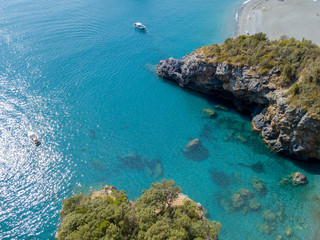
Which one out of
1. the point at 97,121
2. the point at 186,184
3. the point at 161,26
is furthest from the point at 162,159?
the point at 161,26

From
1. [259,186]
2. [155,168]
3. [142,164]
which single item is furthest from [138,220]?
[259,186]

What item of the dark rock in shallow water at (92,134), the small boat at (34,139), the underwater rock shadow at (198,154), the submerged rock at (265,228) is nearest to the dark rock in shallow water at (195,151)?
the underwater rock shadow at (198,154)

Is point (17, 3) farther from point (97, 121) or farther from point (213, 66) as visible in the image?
point (213, 66)

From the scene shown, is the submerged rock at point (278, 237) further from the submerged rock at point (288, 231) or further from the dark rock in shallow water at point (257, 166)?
the dark rock in shallow water at point (257, 166)

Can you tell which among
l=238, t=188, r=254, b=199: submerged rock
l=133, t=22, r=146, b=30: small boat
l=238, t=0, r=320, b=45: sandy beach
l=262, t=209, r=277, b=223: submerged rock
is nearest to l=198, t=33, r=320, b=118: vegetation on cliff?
l=238, t=188, r=254, b=199: submerged rock

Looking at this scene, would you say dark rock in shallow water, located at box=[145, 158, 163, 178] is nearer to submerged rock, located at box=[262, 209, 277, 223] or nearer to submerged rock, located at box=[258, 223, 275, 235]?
submerged rock, located at box=[258, 223, 275, 235]
